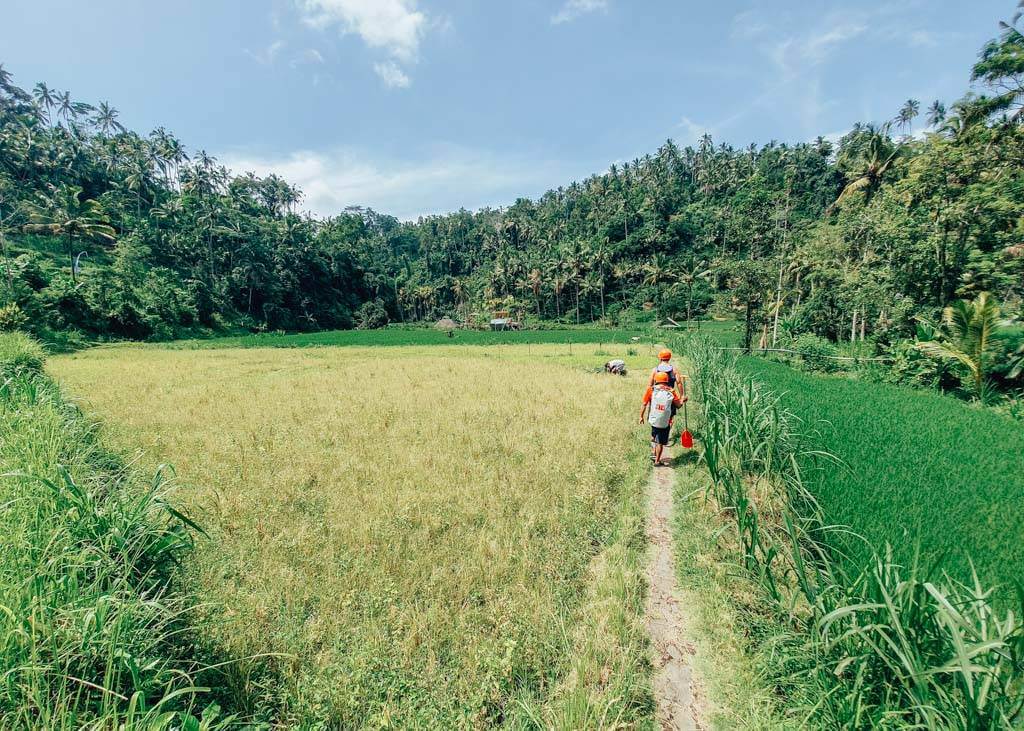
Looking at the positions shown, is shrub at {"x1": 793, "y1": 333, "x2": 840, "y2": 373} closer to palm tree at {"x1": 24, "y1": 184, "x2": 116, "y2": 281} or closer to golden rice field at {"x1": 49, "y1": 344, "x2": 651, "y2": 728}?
golden rice field at {"x1": 49, "y1": 344, "x2": 651, "y2": 728}

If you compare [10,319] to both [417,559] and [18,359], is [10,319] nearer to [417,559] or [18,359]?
[18,359]

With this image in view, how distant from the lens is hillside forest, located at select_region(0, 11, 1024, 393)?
1206 centimetres

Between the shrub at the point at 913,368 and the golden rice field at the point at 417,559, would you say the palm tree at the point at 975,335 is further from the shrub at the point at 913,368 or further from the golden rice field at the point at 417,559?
the golden rice field at the point at 417,559

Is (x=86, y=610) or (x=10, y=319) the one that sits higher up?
(x=10, y=319)

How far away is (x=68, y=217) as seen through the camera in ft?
144

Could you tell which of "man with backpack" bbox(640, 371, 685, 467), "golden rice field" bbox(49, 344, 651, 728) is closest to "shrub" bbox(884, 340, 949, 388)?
"golden rice field" bbox(49, 344, 651, 728)

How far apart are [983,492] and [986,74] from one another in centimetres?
1525

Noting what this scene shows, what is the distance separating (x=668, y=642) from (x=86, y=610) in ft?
12.4

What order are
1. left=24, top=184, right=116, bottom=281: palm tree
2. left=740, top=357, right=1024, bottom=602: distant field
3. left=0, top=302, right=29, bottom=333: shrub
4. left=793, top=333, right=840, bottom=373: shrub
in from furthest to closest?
1. left=24, top=184, right=116, bottom=281: palm tree
2. left=0, top=302, right=29, bottom=333: shrub
3. left=793, top=333, right=840, bottom=373: shrub
4. left=740, top=357, right=1024, bottom=602: distant field

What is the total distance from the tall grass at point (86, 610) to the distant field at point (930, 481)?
4295 mm

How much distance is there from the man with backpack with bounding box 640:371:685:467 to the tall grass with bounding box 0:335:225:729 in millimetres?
5964

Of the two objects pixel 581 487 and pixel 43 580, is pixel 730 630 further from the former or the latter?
pixel 43 580

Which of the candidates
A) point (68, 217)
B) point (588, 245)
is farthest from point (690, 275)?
point (68, 217)

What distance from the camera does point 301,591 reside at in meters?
3.66
